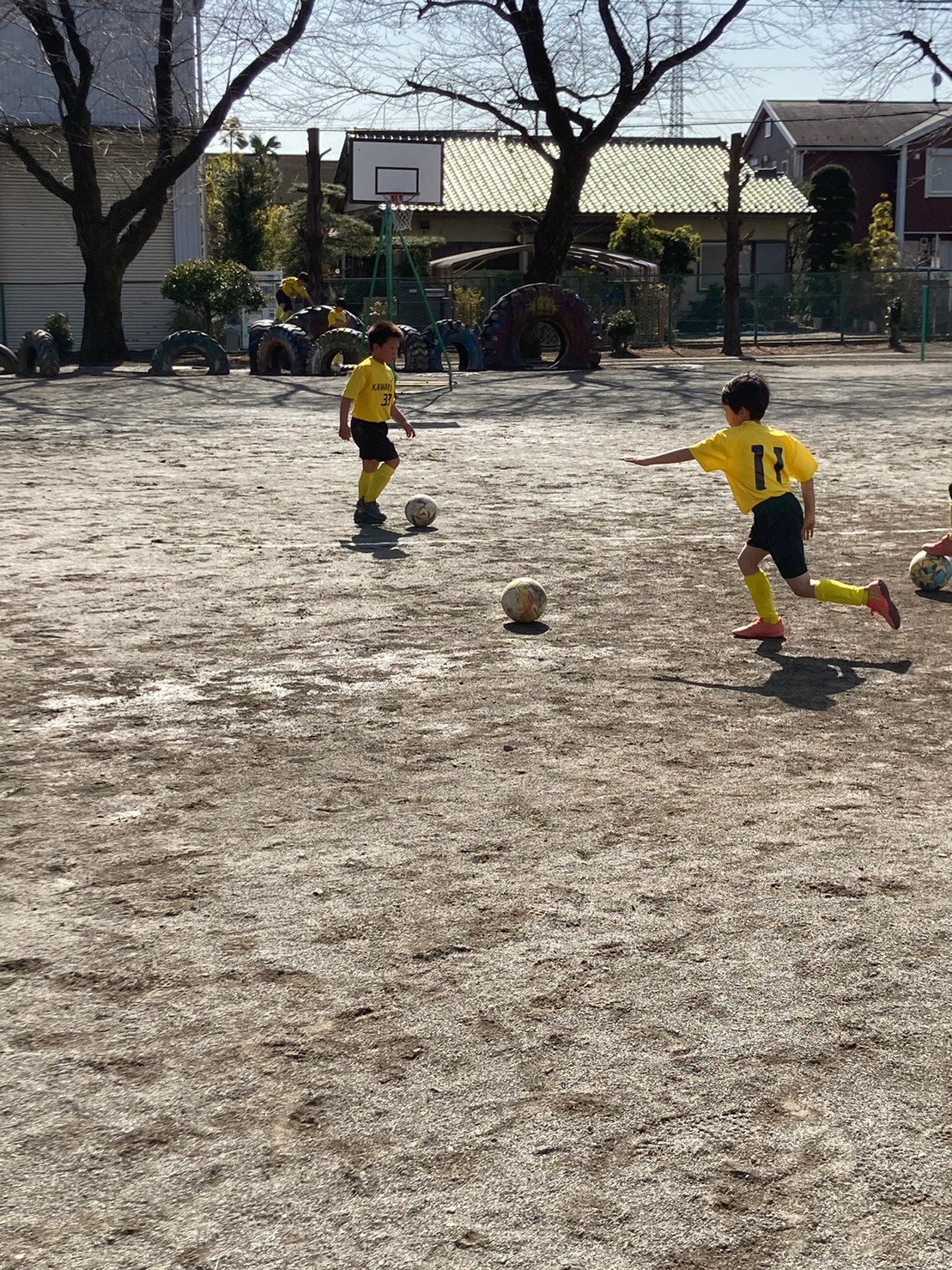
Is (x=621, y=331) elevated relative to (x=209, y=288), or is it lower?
lower

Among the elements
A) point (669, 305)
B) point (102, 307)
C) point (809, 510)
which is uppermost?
point (669, 305)

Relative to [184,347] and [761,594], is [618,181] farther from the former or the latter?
[761,594]

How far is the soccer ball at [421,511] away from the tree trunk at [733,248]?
24.8m

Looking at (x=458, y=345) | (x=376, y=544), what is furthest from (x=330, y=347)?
(x=376, y=544)

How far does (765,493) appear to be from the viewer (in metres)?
7.52

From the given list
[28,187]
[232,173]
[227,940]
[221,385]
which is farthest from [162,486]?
[232,173]

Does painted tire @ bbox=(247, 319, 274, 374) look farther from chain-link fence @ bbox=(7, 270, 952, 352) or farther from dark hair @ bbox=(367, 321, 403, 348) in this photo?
dark hair @ bbox=(367, 321, 403, 348)

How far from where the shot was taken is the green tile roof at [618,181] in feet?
167

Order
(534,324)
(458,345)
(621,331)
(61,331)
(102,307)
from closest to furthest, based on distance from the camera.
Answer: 1. (458,345)
2. (102,307)
3. (534,324)
4. (61,331)
5. (621,331)

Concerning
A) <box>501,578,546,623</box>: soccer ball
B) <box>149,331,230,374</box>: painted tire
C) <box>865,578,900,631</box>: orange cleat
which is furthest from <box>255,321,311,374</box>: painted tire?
<box>865,578,900,631</box>: orange cleat

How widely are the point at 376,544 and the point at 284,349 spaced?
19.5 metres

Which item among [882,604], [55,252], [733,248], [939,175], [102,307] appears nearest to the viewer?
[882,604]

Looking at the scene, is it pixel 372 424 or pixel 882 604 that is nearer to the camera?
pixel 882 604

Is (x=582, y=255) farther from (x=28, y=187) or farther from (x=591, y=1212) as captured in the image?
(x=591, y=1212)
